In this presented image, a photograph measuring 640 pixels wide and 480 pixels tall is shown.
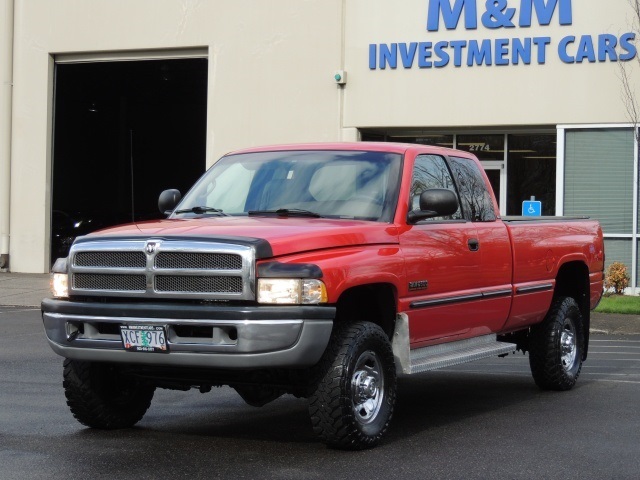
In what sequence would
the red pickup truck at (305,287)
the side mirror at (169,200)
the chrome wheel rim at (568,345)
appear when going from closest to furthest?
the red pickup truck at (305,287) < the side mirror at (169,200) < the chrome wheel rim at (568,345)

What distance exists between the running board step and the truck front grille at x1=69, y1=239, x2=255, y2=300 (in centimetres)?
166

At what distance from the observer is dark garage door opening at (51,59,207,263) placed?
38.2 metres

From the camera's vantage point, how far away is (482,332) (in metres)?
9.41

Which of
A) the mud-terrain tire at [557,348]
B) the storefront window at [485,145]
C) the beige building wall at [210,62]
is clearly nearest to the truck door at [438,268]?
the mud-terrain tire at [557,348]

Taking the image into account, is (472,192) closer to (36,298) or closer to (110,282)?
(110,282)

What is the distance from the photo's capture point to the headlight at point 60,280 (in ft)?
25.8

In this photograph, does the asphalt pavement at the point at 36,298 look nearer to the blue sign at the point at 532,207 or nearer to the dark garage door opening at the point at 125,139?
the blue sign at the point at 532,207

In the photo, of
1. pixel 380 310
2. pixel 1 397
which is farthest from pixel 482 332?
pixel 1 397

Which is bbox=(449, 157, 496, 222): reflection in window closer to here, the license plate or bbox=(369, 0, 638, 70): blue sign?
the license plate

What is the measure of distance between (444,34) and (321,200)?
53.2 ft

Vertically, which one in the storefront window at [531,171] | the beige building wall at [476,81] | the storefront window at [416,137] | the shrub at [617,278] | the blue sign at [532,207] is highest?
the beige building wall at [476,81]

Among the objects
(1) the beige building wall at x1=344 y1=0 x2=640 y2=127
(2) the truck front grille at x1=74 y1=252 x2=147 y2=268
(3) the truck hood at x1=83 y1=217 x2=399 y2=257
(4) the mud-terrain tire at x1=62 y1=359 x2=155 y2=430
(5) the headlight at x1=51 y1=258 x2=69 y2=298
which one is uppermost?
(1) the beige building wall at x1=344 y1=0 x2=640 y2=127

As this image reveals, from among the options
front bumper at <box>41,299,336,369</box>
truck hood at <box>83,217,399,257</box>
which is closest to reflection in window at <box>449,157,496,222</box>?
truck hood at <box>83,217,399,257</box>

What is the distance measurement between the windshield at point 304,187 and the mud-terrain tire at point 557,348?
270 centimetres
